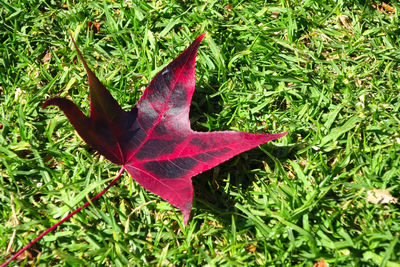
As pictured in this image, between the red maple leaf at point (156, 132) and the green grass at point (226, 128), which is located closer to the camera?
the red maple leaf at point (156, 132)

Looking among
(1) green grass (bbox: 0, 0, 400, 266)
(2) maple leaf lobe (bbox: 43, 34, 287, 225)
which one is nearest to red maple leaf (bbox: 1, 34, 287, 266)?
(2) maple leaf lobe (bbox: 43, 34, 287, 225)

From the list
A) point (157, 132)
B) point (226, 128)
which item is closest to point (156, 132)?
point (157, 132)

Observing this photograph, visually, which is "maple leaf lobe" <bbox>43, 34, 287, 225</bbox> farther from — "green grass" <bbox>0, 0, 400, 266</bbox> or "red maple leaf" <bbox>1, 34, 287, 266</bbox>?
"green grass" <bbox>0, 0, 400, 266</bbox>

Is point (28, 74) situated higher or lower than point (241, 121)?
higher

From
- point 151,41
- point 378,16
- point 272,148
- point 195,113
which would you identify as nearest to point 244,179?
point 272,148

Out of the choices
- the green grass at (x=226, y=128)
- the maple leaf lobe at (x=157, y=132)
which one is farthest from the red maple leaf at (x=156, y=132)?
the green grass at (x=226, y=128)

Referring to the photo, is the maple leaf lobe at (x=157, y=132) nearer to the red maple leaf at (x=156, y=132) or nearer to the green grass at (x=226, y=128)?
the red maple leaf at (x=156, y=132)

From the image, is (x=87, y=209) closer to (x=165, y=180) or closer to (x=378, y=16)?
(x=165, y=180)
